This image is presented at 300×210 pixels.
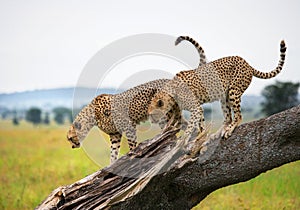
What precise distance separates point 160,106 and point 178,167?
768 mm

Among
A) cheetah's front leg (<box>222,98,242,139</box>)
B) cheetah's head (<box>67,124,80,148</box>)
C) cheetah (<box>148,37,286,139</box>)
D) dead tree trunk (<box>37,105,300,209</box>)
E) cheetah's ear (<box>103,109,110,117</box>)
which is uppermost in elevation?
cheetah's ear (<box>103,109,110,117</box>)

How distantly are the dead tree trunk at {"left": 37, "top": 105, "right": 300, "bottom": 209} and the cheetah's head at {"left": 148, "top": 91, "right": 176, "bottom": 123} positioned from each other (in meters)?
Result: 0.52

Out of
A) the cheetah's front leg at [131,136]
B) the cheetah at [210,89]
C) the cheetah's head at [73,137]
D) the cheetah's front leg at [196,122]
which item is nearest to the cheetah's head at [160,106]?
the cheetah at [210,89]

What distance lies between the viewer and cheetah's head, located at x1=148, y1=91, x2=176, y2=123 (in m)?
3.69

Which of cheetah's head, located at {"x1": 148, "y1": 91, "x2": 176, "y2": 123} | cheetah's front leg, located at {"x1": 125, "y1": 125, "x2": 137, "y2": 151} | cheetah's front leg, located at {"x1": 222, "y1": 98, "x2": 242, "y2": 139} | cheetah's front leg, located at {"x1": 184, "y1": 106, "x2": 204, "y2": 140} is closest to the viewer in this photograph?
cheetah's front leg, located at {"x1": 222, "y1": 98, "x2": 242, "y2": 139}

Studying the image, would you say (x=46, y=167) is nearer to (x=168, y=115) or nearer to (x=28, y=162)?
(x=28, y=162)

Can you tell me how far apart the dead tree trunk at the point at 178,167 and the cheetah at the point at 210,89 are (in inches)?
11.1

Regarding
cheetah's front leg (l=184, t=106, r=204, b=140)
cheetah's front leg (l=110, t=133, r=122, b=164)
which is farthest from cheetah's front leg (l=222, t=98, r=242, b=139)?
cheetah's front leg (l=110, t=133, r=122, b=164)

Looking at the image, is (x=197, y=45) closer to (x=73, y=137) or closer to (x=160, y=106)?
(x=160, y=106)

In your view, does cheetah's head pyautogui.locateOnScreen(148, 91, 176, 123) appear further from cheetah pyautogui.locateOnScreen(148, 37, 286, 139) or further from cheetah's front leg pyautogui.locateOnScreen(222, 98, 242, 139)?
cheetah's front leg pyautogui.locateOnScreen(222, 98, 242, 139)

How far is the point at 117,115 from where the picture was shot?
4.10m

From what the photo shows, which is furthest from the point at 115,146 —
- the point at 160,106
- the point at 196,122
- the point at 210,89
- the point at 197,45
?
the point at 197,45

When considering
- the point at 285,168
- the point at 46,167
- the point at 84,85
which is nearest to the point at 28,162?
the point at 46,167

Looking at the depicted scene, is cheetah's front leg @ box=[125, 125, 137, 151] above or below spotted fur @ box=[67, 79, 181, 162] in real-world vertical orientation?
below
